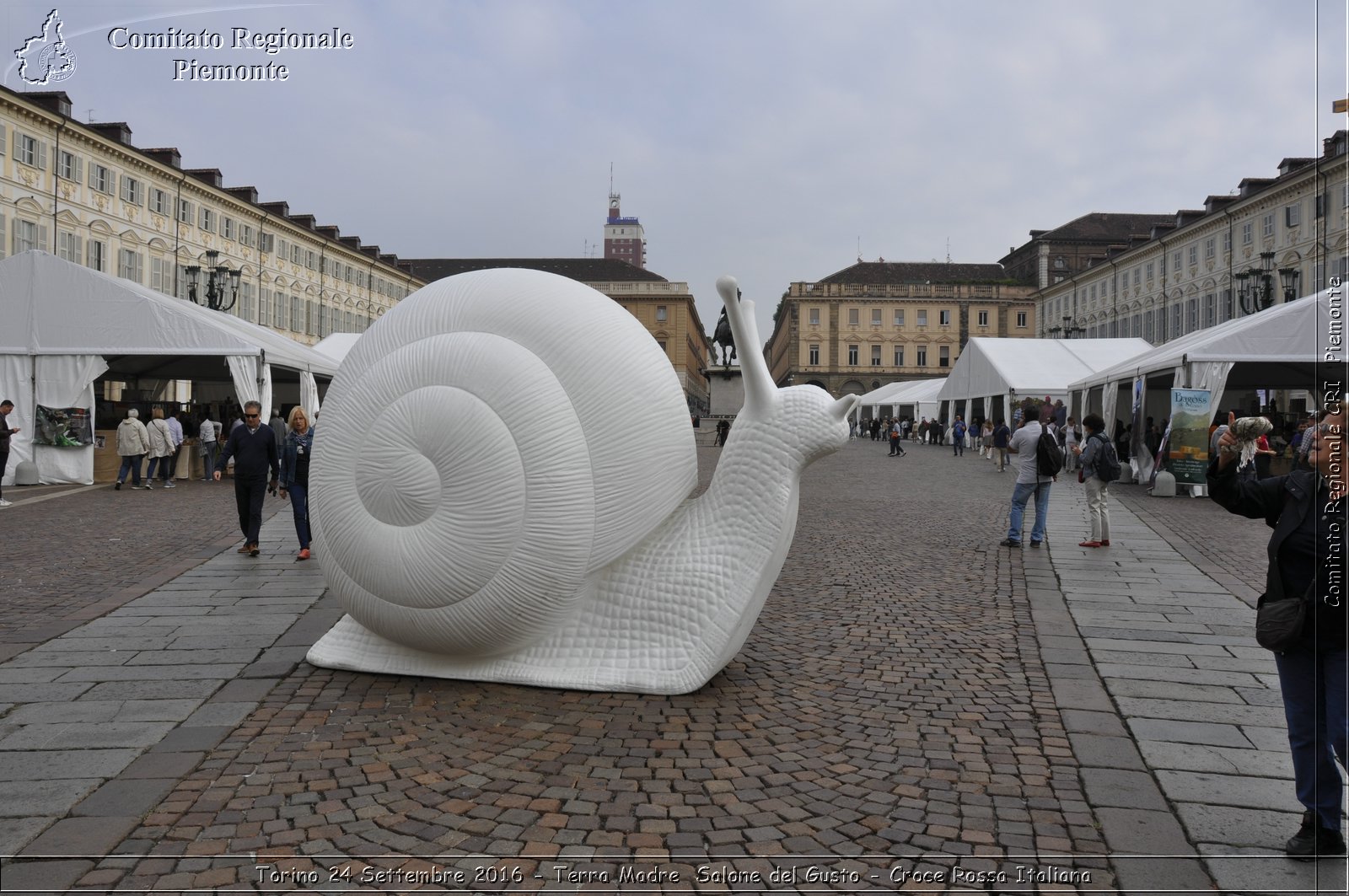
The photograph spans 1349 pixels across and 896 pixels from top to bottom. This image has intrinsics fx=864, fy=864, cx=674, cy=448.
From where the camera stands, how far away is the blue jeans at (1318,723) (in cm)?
275

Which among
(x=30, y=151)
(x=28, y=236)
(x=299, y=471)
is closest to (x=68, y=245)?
(x=28, y=236)

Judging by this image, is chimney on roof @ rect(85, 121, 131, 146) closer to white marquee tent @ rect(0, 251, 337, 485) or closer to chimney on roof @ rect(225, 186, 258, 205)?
chimney on roof @ rect(225, 186, 258, 205)

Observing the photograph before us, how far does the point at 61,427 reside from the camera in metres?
16.2

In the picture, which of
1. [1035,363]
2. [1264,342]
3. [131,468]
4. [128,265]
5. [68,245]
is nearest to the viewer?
[1264,342]

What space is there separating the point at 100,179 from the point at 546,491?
123ft

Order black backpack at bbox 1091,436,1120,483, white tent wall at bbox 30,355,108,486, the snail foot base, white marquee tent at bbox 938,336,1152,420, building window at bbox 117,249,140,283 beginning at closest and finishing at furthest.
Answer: the snail foot base
black backpack at bbox 1091,436,1120,483
white tent wall at bbox 30,355,108,486
white marquee tent at bbox 938,336,1152,420
building window at bbox 117,249,140,283

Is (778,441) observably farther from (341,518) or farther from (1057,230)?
(1057,230)

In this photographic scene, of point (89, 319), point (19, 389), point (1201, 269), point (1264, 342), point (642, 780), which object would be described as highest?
point (1201, 269)

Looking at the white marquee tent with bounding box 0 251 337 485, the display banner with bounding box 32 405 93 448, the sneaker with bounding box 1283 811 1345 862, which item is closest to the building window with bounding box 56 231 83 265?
the white marquee tent with bounding box 0 251 337 485

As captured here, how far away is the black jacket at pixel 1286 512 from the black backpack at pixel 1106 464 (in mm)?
6611

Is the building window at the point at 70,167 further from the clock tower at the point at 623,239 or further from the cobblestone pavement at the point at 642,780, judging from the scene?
the clock tower at the point at 623,239

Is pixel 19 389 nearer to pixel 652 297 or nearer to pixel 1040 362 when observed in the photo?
pixel 1040 362

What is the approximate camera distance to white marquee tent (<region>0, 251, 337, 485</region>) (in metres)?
16.2

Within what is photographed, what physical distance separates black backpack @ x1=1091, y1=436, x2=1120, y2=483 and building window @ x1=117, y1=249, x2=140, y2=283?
1433 inches
